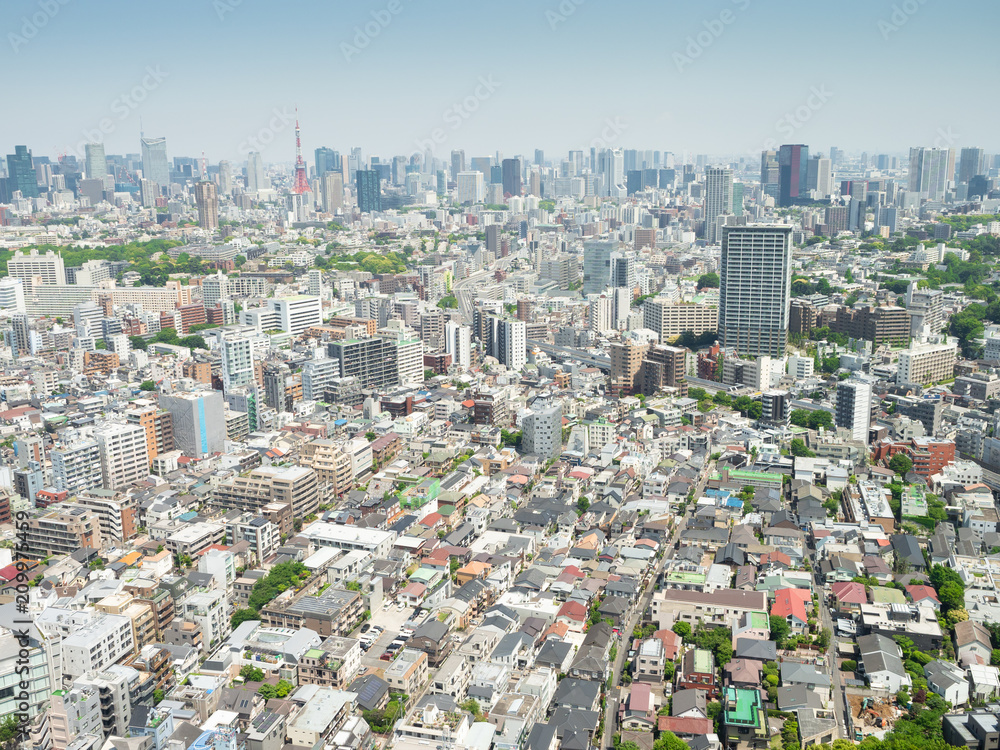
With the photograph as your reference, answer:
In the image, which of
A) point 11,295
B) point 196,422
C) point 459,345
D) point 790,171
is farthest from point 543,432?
point 790,171

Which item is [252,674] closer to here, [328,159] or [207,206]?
[207,206]

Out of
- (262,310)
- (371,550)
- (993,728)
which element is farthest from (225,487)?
(262,310)

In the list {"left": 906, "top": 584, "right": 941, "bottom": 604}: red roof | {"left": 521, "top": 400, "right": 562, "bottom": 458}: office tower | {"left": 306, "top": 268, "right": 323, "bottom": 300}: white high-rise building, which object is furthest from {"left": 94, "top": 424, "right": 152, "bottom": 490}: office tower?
{"left": 306, "top": 268, "right": 323, "bottom": 300}: white high-rise building

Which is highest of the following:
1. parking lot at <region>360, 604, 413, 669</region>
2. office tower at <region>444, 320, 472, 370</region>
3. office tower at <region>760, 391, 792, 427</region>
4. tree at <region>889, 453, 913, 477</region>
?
office tower at <region>444, 320, 472, 370</region>

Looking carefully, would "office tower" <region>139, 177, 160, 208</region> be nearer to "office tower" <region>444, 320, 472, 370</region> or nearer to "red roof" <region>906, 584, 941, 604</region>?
"office tower" <region>444, 320, 472, 370</region>

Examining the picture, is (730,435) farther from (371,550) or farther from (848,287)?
(848,287)

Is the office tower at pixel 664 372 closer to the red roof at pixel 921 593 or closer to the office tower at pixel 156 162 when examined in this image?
the red roof at pixel 921 593
